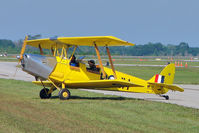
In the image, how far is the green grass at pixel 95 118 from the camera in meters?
8.93

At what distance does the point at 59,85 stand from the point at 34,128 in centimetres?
682

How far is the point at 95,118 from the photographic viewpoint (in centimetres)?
1038

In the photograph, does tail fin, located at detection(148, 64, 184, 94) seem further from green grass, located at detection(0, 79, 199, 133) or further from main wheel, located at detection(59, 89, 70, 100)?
main wheel, located at detection(59, 89, 70, 100)

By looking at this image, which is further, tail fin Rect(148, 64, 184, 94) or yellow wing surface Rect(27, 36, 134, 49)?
tail fin Rect(148, 64, 184, 94)

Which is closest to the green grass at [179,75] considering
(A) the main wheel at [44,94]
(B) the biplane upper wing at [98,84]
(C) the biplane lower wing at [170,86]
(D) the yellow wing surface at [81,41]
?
(C) the biplane lower wing at [170,86]

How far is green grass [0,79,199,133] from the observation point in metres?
8.93

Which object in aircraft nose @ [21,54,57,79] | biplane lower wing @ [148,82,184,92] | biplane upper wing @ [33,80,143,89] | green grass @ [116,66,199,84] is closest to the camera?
aircraft nose @ [21,54,57,79]

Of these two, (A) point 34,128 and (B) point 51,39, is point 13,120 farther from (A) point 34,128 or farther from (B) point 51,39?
(B) point 51,39

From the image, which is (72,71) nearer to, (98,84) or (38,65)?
(98,84)

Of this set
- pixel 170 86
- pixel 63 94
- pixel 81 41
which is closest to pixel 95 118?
pixel 63 94

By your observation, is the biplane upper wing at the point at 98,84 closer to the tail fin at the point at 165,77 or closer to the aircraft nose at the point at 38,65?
the aircraft nose at the point at 38,65

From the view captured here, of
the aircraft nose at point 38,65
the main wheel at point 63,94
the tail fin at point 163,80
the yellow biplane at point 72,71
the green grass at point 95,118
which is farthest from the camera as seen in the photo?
the tail fin at point 163,80

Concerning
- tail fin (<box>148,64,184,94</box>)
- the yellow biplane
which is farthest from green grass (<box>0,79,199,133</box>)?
tail fin (<box>148,64,184,94</box>)

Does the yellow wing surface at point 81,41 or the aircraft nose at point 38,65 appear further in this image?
the yellow wing surface at point 81,41
